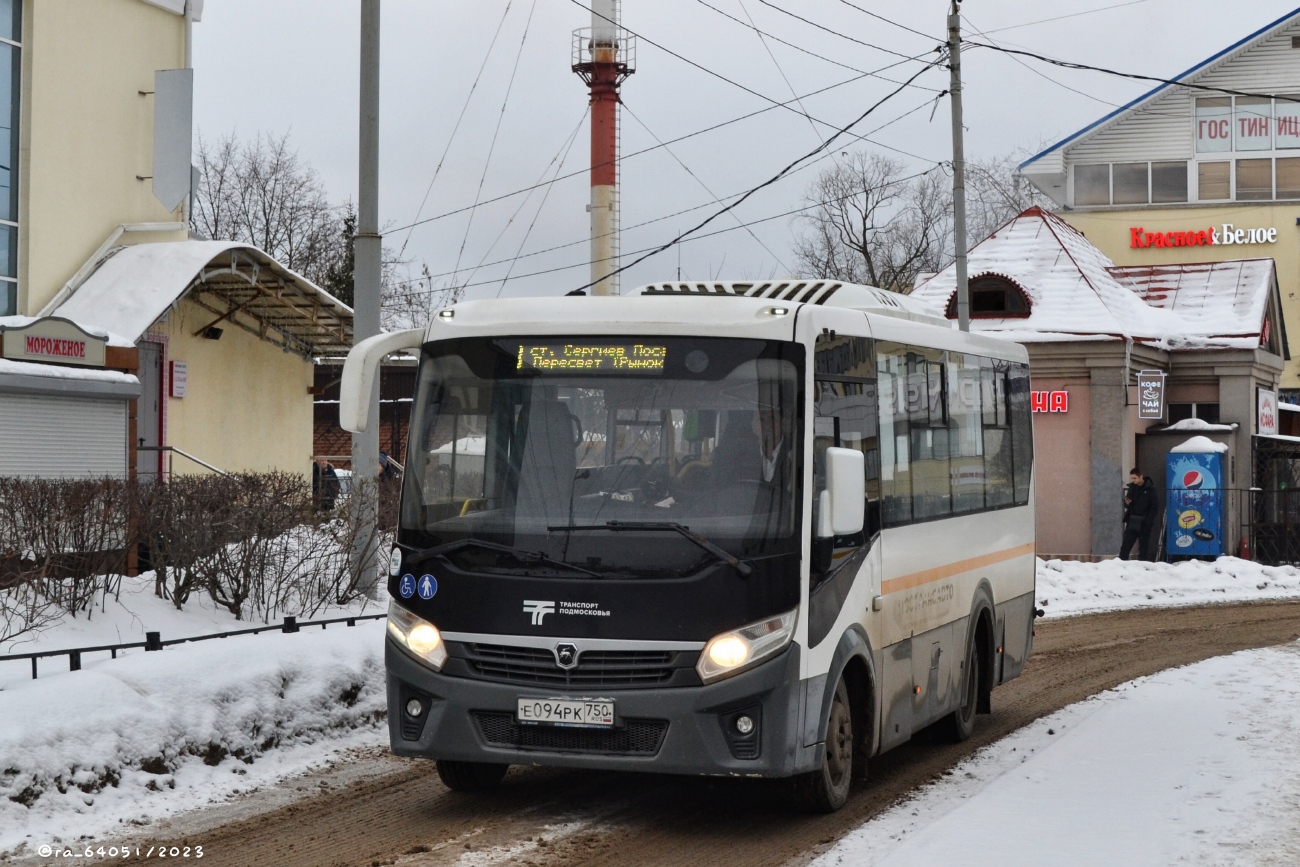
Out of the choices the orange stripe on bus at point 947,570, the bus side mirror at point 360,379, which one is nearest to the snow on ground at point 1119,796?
the orange stripe on bus at point 947,570

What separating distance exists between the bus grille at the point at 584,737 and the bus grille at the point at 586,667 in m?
0.20

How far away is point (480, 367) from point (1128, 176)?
4998 cm

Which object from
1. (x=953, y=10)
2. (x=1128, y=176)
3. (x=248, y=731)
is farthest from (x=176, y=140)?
(x=1128, y=176)

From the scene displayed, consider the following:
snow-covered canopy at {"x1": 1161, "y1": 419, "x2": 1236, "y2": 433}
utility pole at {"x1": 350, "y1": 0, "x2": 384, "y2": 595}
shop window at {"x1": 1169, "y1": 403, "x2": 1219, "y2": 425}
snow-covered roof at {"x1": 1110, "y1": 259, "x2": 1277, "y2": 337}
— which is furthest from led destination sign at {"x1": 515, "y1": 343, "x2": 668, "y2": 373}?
snow-covered roof at {"x1": 1110, "y1": 259, "x2": 1277, "y2": 337}

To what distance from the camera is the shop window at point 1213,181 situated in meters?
53.2

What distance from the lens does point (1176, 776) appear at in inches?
368

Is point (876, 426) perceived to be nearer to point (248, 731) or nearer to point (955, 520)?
point (955, 520)

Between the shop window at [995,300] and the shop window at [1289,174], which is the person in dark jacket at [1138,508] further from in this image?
the shop window at [1289,174]

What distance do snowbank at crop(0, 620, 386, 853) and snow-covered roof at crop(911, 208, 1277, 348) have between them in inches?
922

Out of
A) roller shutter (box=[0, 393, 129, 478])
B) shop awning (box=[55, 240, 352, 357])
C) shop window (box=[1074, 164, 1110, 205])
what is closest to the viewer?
roller shutter (box=[0, 393, 129, 478])

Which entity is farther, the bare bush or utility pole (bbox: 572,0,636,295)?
utility pole (bbox: 572,0,636,295)

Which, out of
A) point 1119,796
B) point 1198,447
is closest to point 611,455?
point 1119,796

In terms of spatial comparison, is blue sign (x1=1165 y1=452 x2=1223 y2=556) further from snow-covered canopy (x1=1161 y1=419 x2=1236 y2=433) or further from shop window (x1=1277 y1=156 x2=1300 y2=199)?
shop window (x1=1277 y1=156 x2=1300 y2=199)

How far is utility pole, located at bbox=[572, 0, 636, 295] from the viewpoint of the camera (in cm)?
4297
